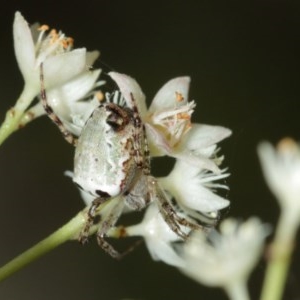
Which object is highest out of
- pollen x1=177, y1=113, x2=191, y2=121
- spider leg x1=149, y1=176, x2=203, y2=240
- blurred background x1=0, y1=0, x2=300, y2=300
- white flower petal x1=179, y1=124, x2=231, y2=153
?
pollen x1=177, y1=113, x2=191, y2=121

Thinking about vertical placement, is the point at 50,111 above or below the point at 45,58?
below

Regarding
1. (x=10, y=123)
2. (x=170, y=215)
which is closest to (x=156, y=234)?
(x=170, y=215)


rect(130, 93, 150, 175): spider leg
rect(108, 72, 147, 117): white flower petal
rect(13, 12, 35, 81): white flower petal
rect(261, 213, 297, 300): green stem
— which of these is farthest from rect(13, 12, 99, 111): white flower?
rect(261, 213, 297, 300): green stem

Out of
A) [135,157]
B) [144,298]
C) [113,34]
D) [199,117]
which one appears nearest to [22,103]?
[135,157]

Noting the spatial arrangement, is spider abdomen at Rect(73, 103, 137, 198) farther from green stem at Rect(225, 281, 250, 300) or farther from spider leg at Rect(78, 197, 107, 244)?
green stem at Rect(225, 281, 250, 300)

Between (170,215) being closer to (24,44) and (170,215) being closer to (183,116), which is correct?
(183,116)

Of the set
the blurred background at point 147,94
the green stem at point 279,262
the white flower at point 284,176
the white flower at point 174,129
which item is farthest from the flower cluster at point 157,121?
the blurred background at point 147,94

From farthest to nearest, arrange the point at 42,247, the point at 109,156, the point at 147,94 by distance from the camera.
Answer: the point at 147,94 → the point at 109,156 → the point at 42,247
